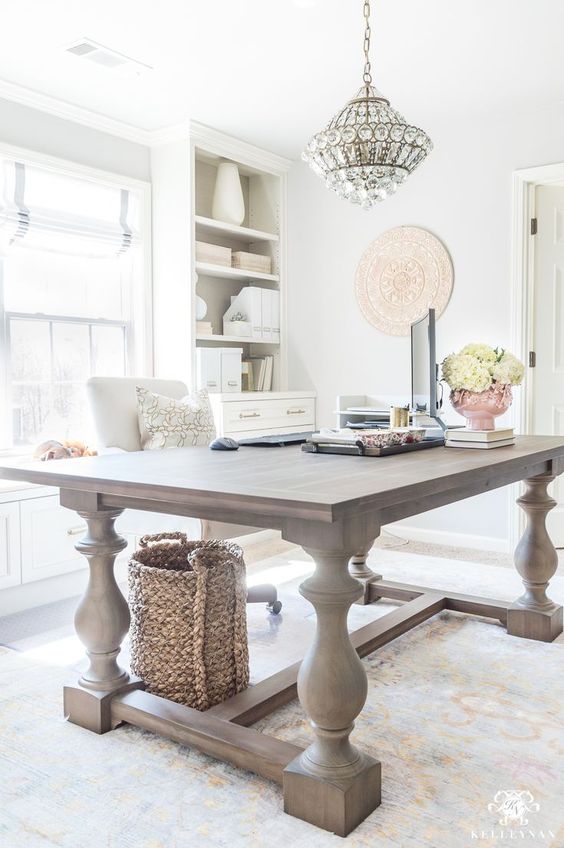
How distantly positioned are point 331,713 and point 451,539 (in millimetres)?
2927

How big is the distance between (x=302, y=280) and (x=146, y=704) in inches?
137

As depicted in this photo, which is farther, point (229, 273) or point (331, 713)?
point (229, 273)

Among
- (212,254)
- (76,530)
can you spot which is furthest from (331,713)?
(212,254)

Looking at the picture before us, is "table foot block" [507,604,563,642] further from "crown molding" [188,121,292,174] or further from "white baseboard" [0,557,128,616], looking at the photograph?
"crown molding" [188,121,292,174]

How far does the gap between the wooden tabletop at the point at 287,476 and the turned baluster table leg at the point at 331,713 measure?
0.15m

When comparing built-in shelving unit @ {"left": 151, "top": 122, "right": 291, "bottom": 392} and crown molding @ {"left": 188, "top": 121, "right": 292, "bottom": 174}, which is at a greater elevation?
crown molding @ {"left": 188, "top": 121, "right": 292, "bottom": 174}

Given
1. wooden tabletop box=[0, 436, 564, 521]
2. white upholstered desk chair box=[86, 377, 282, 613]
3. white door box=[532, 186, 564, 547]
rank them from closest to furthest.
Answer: wooden tabletop box=[0, 436, 564, 521], white upholstered desk chair box=[86, 377, 282, 613], white door box=[532, 186, 564, 547]

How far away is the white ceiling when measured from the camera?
2834 mm

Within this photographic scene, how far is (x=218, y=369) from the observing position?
4.31 metres

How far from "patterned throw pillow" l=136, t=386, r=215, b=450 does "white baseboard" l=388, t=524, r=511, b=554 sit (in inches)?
68.0

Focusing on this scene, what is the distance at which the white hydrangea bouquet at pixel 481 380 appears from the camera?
242 cm

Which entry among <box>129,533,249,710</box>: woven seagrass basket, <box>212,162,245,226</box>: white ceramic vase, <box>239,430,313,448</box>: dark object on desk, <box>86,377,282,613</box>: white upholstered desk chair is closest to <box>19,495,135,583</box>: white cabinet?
<box>86,377,282,613</box>: white upholstered desk chair

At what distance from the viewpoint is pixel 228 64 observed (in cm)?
332

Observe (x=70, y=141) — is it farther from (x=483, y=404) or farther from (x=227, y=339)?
(x=483, y=404)
